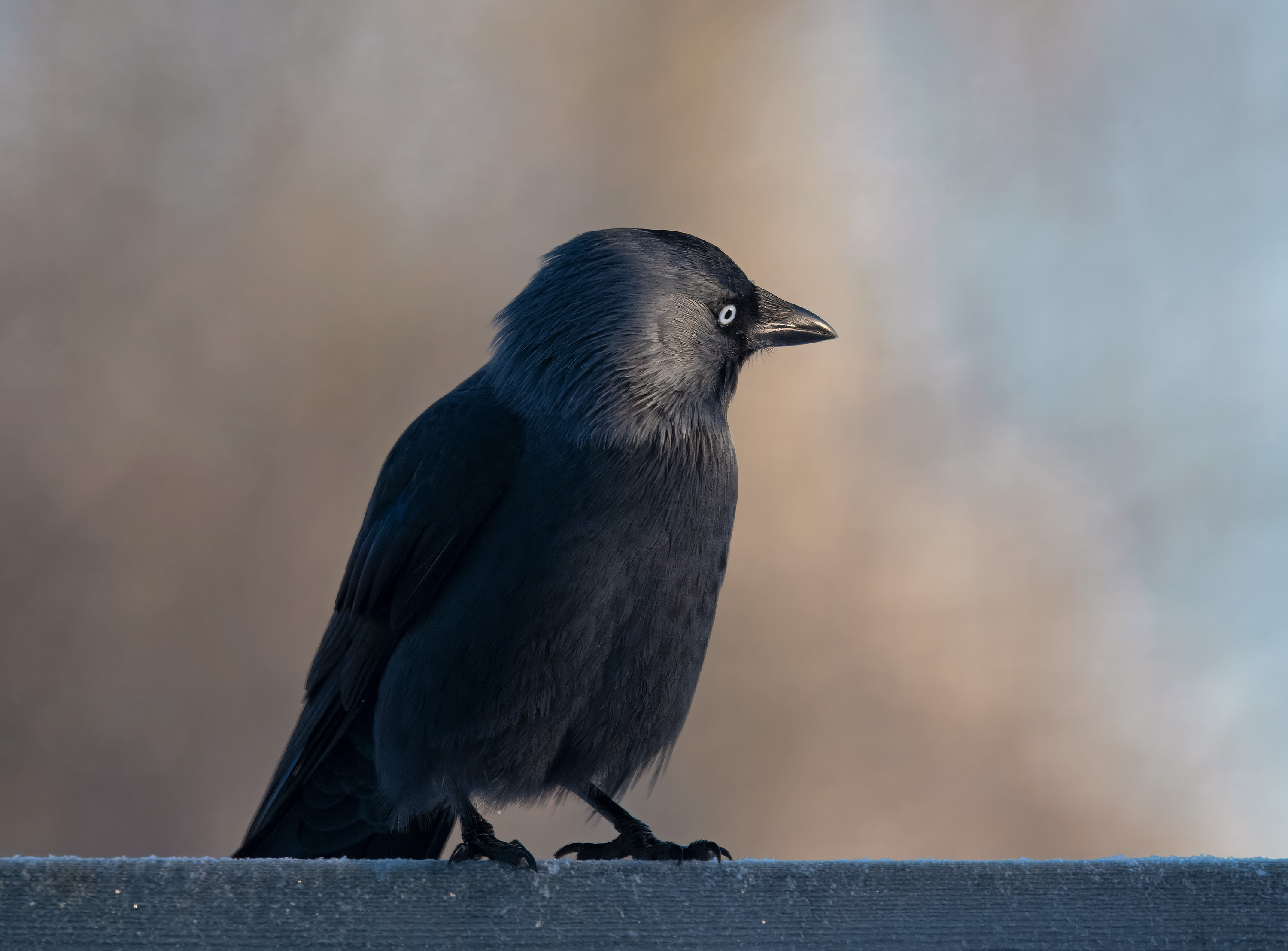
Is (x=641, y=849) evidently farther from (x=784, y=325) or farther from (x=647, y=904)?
(x=784, y=325)

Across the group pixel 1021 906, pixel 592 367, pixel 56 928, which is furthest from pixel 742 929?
pixel 592 367

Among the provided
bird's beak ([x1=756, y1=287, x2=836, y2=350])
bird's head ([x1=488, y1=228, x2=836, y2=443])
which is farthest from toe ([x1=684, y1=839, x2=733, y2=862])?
bird's beak ([x1=756, y1=287, x2=836, y2=350])

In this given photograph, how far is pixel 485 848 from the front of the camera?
60.6 inches

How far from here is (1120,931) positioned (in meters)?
1.38

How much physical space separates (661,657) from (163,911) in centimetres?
83

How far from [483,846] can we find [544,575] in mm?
401

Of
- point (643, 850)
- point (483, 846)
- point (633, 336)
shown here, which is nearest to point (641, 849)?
point (643, 850)

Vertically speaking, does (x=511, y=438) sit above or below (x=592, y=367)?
below

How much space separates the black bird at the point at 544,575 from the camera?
1712 mm

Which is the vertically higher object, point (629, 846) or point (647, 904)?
point (647, 904)

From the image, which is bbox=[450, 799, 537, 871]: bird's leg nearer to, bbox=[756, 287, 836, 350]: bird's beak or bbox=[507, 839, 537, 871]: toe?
bbox=[507, 839, 537, 871]: toe

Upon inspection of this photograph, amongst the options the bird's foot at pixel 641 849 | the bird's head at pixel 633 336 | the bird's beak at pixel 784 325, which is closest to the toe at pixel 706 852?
the bird's foot at pixel 641 849

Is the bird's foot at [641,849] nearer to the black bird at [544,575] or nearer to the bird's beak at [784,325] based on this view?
the black bird at [544,575]

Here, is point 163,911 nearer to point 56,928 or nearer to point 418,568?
point 56,928
